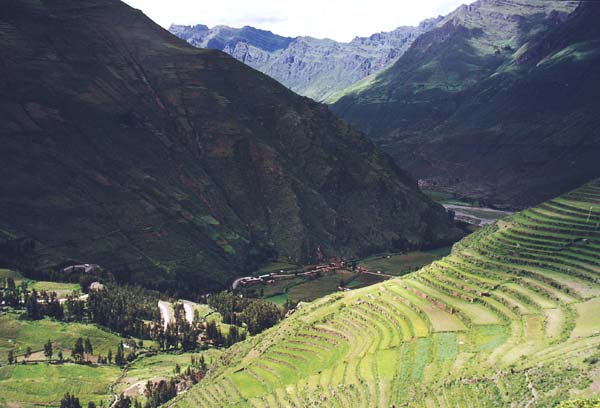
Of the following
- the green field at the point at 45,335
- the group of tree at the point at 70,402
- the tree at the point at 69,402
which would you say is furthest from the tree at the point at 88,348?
the tree at the point at 69,402

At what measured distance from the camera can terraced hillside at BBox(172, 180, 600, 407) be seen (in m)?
71.4

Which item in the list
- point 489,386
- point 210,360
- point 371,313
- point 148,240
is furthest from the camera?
point 148,240

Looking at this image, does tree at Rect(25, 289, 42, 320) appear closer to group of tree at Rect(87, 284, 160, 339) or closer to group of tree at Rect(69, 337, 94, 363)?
Result: group of tree at Rect(87, 284, 160, 339)

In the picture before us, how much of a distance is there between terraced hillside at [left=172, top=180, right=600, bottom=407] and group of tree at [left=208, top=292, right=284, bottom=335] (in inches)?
759

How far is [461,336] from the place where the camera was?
9012 cm

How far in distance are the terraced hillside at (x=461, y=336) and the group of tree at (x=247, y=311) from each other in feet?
63.3

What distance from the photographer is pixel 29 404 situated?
111 metres

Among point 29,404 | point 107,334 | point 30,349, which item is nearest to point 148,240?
point 107,334

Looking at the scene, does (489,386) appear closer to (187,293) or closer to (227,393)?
(227,393)

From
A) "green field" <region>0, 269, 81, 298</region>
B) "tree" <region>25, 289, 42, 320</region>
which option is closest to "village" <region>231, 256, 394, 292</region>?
"green field" <region>0, 269, 81, 298</region>

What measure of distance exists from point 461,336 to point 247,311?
239 ft

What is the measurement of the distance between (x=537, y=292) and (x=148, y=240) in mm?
124957

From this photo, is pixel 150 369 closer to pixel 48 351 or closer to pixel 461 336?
pixel 48 351

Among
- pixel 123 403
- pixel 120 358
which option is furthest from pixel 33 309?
pixel 123 403
